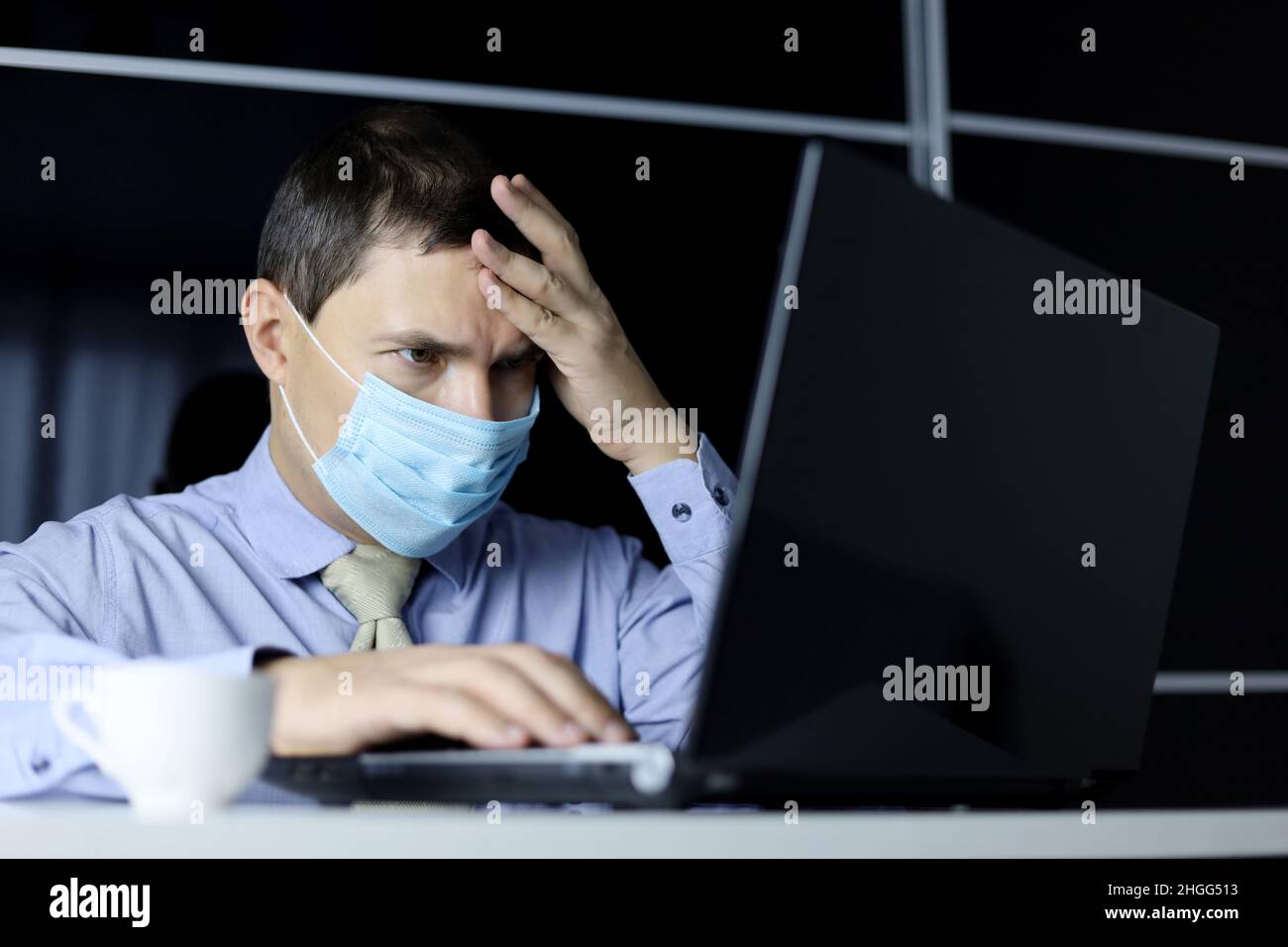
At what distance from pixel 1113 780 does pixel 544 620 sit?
892 mm

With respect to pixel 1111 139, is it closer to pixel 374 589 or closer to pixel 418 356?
pixel 418 356

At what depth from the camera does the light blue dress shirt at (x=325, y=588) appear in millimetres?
1293

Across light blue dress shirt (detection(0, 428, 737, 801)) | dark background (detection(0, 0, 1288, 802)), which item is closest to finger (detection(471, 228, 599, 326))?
light blue dress shirt (detection(0, 428, 737, 801))

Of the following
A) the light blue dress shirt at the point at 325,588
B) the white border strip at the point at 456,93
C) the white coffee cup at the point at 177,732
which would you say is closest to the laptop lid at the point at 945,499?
the white coffee cup at the point at 177,732

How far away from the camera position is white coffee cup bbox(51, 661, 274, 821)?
1.70 ft

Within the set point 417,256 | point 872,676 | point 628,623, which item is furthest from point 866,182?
point 628,623

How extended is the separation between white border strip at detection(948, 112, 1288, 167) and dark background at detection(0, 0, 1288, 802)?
0.7 inches

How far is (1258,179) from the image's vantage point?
221cm

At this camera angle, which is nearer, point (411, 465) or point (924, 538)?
point (924, 538)

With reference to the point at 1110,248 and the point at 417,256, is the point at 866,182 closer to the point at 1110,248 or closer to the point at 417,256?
the point at 417,256

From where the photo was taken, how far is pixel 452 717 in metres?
0.57

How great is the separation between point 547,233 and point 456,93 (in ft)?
2.14

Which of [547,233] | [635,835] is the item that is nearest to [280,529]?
[547,233]
